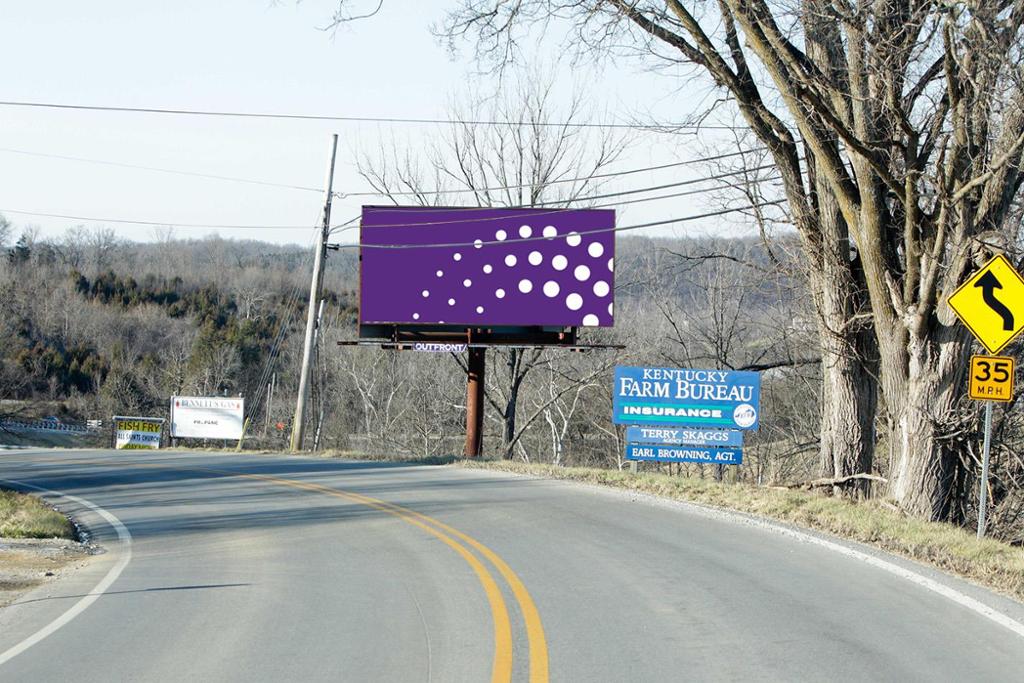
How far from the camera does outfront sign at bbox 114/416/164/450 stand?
40.9 metres

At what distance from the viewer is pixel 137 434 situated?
137 feet

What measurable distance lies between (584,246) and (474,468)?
279 inches

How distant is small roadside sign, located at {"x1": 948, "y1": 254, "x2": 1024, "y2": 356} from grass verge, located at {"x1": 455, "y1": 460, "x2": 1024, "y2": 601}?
2.23 meters

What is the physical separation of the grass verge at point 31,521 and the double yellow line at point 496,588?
13.9 feet

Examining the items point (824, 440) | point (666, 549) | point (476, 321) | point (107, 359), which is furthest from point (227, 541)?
point (107, 359)

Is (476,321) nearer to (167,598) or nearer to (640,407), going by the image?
(640,407)

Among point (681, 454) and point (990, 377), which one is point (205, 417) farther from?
point (990, 377)

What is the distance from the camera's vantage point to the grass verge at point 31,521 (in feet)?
42.8

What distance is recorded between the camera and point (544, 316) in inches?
1072

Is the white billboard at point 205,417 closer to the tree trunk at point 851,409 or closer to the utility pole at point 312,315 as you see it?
the utility pole at point 312,315

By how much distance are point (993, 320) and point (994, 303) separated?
0.19m

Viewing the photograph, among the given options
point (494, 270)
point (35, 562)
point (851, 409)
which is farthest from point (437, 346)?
point (35, 562)

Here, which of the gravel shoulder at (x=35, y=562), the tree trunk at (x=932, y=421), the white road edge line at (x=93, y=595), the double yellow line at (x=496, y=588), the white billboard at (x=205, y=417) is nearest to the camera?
the double yellow line at (x=496, y=588)

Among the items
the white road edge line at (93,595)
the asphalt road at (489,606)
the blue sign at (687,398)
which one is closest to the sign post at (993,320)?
the asphalt road at (489,606)
